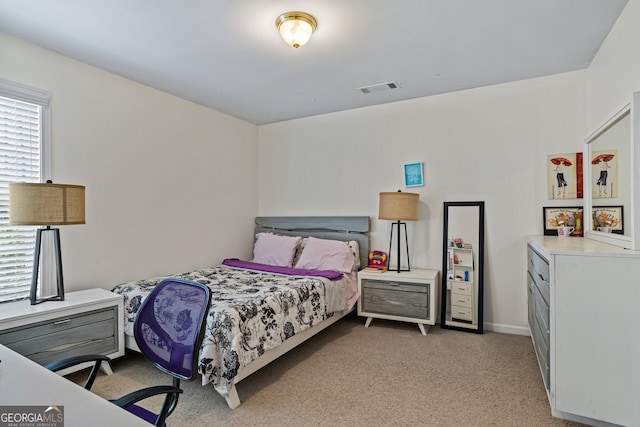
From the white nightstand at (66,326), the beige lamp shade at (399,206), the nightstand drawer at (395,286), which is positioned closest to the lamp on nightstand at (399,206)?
the beige lamp shade at (399,206)

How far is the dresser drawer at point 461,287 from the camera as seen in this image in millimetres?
3531

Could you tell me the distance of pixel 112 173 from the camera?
316 cm

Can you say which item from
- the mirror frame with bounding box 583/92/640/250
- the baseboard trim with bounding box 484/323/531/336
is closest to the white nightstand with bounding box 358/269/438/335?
the baseboard trim with bounding box 484/323/531/336

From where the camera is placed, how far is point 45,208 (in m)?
2.31

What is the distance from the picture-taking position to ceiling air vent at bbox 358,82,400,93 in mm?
3465

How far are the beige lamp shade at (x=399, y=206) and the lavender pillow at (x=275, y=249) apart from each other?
1.26 meters

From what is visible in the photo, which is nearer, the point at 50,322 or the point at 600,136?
the point at 50,322

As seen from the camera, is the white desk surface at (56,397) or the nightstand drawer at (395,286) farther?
the nightstand drawer at (395,286)

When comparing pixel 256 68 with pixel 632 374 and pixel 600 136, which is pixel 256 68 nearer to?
pixel 600 136

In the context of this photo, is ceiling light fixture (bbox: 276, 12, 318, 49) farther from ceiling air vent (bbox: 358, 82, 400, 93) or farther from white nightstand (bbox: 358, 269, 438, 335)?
white nightstand (bbox: 358, 269, 438, 335)

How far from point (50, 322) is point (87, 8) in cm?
207

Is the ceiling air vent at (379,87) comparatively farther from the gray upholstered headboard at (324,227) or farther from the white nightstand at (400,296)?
the white nightstand at (400,296)

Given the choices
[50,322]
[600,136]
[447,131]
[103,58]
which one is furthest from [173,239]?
[600,136]

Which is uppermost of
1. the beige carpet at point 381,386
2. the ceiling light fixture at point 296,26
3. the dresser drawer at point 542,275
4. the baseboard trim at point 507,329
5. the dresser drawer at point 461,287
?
the ceiling light fixture at point 296,26
